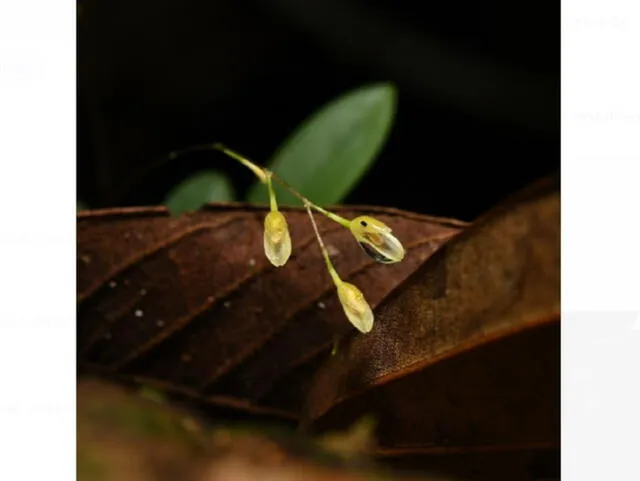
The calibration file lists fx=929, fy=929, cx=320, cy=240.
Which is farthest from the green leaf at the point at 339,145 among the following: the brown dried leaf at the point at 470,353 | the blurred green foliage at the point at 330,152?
the brown dried leaf at the point at 470,353

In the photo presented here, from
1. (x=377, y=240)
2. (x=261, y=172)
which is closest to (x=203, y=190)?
(x=261, y=172)

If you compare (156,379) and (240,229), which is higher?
(240,229)

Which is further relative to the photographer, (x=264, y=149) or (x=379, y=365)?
(x=264, y=149)

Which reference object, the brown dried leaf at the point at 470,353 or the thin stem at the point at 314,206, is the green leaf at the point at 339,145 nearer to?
the thin stem at the point at 314,206

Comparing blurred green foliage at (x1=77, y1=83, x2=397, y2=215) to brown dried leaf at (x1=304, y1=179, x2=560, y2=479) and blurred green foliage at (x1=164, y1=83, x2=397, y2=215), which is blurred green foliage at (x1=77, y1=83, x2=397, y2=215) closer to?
blurred green foliage at (x1=164, y1=83, x2=397, y2=215)

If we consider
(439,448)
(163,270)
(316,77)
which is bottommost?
(439,448)
